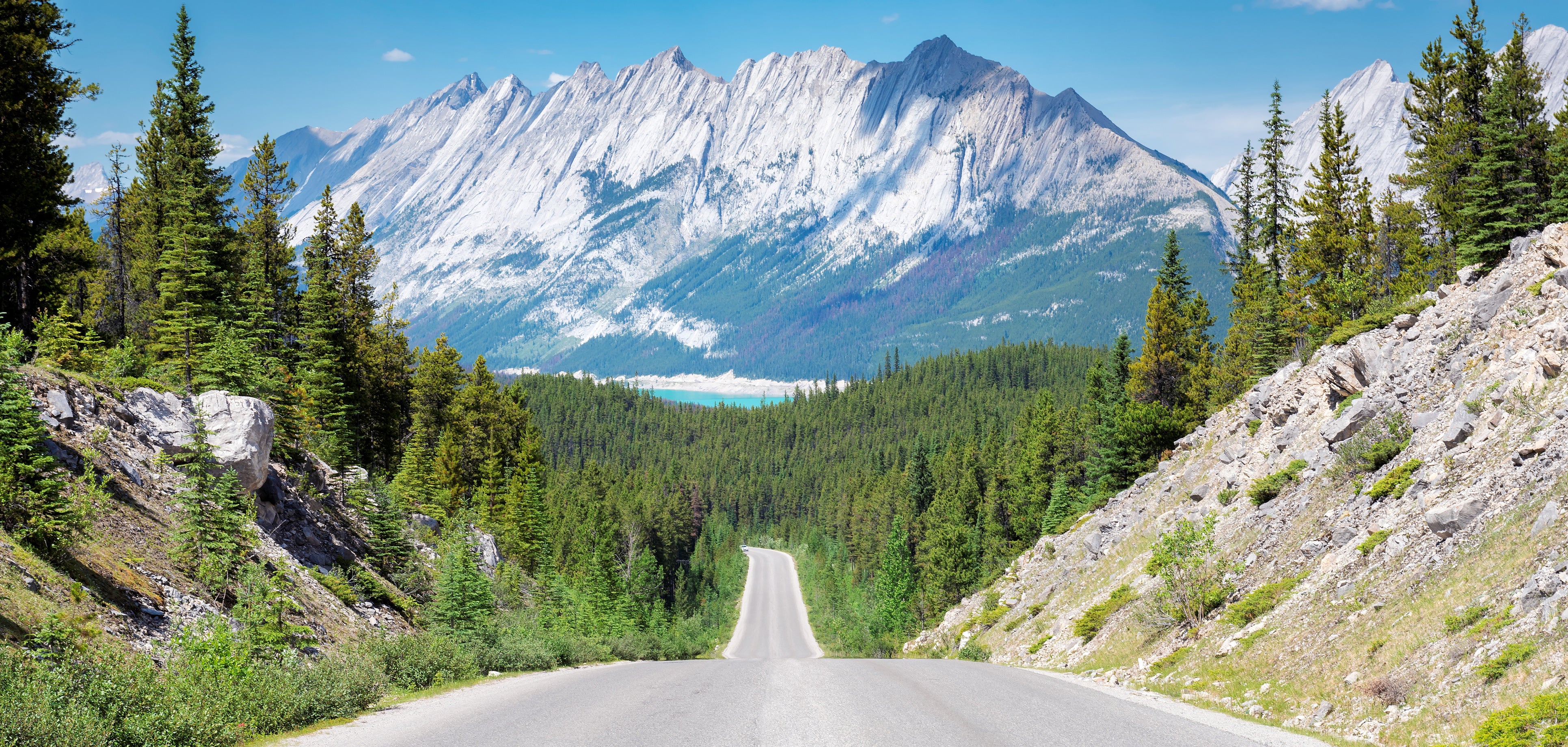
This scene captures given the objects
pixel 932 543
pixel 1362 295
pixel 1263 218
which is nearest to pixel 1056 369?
pixel 932 543

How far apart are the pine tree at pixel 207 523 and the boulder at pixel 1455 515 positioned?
75.9 feet

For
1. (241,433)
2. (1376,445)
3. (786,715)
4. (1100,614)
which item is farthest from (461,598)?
(1376,445)

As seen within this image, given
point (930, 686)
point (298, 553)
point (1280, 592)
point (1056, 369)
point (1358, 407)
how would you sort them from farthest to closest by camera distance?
point (1056, 369) < point (1358, 407) < point (298, 553) < point (1280, 592) < point (930, 686)

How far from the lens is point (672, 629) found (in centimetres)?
6788

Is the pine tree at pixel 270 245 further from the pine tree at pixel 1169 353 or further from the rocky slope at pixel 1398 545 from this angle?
the pine tree at pixel 1169 353

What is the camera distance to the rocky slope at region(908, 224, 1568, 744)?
11688mm

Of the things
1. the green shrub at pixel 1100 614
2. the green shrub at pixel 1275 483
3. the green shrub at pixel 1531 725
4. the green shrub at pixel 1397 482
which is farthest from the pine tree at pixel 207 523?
the green shrub at pixel 1275 483

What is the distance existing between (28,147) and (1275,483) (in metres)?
39.6

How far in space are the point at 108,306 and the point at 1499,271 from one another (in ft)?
204

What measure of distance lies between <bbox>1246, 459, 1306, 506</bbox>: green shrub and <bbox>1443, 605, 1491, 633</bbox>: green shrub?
14.2 meters

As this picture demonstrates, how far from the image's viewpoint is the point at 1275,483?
26.1 metres

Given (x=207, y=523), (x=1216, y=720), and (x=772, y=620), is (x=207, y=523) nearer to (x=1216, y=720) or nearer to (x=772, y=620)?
(x=1216, y=720)

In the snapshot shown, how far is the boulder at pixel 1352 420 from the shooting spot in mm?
24203

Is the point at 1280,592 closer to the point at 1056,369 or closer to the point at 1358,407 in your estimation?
the point at 1358,407
